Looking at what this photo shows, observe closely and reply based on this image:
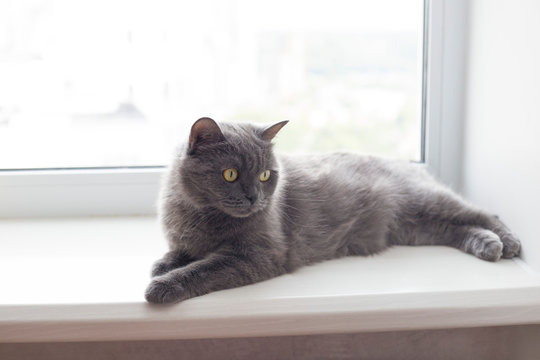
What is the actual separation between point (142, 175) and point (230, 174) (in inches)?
22.4

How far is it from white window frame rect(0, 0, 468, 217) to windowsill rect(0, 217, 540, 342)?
0.45m

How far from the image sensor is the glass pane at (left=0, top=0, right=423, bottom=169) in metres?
Answer: 1.57

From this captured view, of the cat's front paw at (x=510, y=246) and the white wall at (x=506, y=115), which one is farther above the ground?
the white wall at (x=506, y=115)

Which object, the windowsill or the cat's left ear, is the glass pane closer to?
the cat's left ear

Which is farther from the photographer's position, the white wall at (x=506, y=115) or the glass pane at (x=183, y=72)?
the glass pane at (x=183, y=72)

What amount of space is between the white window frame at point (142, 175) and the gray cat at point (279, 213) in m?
0.13

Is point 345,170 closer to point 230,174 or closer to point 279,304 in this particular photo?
point 230,174

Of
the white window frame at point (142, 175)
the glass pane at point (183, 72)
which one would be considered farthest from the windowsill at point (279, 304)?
the glass pane at point (183, 72)

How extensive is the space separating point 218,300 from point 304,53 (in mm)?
909

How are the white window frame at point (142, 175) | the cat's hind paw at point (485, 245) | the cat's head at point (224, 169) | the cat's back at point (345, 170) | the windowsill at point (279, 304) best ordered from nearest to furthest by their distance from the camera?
1. the windowsill at point (279, 304)
2. the cat's head at point (224, 169)
3. the cat's hind paw at point (485, 245)
4. the cat's back at point (345, 170)
5. the white window frame at point (142, 175)

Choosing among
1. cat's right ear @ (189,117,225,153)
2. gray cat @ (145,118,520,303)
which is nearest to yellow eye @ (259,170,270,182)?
gray cat @ (145,118,520,303)

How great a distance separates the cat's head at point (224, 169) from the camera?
1.11 meters

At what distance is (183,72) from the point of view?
161 centimetres

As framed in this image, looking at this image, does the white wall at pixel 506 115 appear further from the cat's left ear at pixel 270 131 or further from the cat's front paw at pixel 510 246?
the cat's left ear at pixel 270 131
